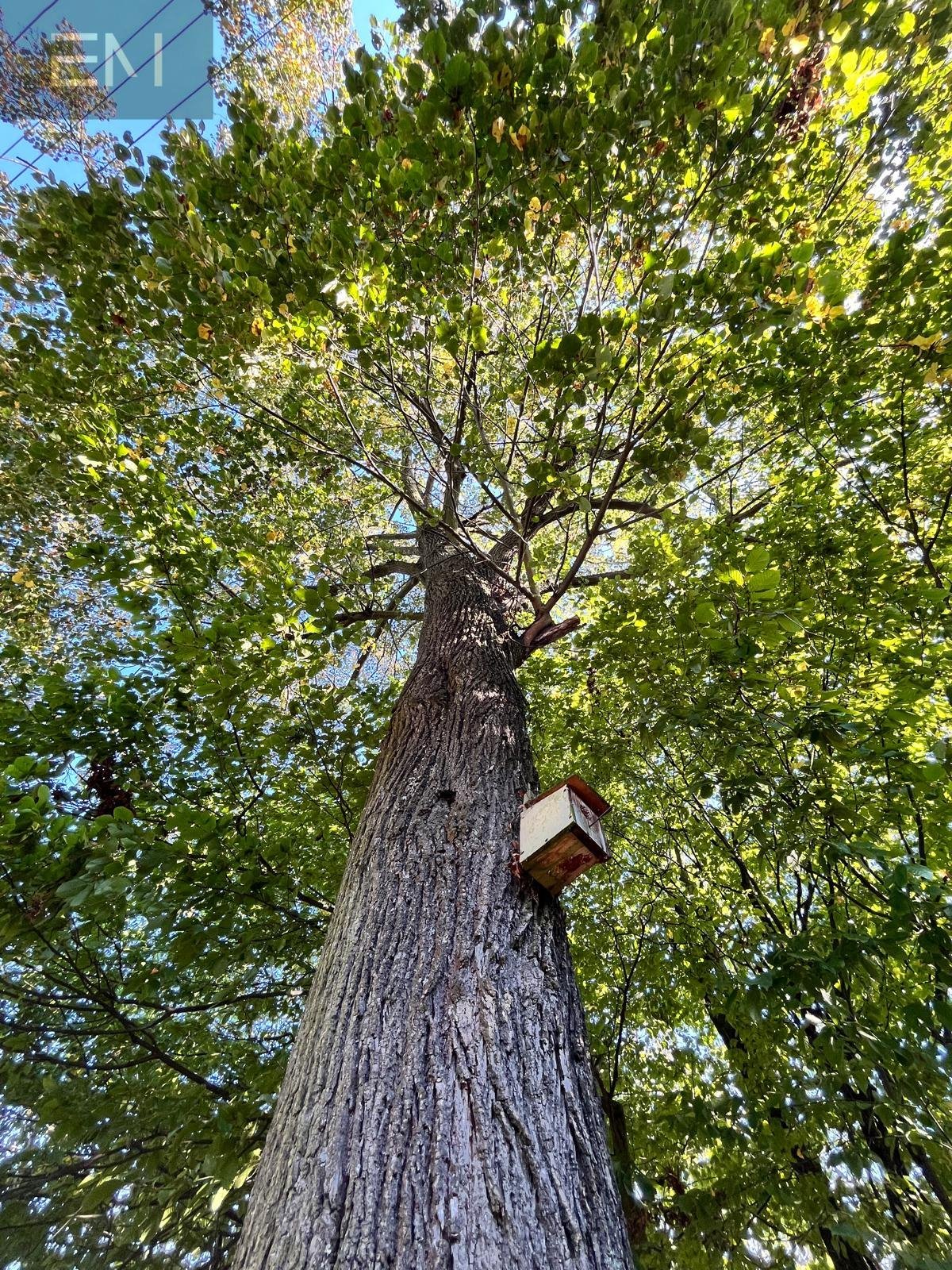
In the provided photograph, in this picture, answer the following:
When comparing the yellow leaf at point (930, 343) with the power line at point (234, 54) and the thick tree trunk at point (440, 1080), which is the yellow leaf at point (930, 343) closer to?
the thick tree trunk at point (440, 1080)

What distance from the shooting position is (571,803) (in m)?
1.65

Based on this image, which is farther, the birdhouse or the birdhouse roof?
the birdhouse roof

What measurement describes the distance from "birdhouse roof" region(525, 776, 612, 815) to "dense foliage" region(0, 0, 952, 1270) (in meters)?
0.86

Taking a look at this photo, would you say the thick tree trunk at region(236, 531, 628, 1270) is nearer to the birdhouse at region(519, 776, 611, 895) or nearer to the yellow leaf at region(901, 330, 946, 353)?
the birdhouse at region(519, 776, 611, 895)

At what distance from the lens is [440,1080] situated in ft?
3.83

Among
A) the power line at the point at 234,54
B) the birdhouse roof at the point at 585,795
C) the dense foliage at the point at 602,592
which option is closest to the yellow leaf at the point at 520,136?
the dense foliage at the point at 602,592

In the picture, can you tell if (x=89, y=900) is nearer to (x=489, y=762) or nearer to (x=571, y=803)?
(x=489, y=762)

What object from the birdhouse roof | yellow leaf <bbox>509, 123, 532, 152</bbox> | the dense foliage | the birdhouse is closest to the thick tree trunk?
the birdhouse

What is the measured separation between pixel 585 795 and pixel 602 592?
210cm

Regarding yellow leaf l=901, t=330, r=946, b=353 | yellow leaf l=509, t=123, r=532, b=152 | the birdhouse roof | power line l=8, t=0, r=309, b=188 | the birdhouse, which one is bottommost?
the birdhouse

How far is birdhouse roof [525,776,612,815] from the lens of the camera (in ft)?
5.64

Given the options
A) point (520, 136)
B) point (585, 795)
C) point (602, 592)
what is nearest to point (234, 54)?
point (520, 136)

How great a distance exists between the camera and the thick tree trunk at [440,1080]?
98 cm

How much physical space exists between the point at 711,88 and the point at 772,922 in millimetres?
3985
